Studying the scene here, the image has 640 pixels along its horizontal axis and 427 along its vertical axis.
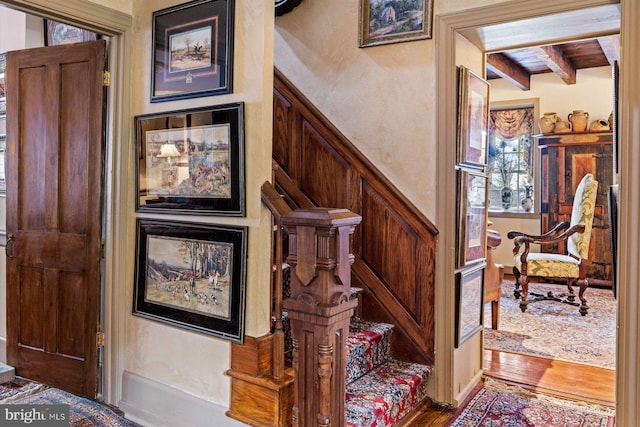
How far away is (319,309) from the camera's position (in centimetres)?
187

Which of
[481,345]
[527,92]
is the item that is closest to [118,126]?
[481,345]

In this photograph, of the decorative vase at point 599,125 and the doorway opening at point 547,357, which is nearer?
the doorway opening at point 547,357

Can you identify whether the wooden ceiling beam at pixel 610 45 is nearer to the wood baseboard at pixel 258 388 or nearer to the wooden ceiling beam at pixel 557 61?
the wooden ceiling beam at pixel 557 61

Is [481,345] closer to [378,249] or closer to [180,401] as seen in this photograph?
[378,249]

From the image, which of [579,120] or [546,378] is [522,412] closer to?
[546,378]

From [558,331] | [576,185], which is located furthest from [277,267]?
[576,185]

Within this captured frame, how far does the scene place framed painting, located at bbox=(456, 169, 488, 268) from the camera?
2.86 metres

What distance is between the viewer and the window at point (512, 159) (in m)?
7.30

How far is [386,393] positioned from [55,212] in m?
2.25

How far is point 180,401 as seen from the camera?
2.48 m

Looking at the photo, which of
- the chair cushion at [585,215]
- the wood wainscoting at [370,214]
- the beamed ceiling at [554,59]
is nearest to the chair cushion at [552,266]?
the chair cushion at [585,215]

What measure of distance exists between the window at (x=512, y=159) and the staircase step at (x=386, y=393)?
16.8 feet

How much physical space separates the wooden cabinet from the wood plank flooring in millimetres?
3295

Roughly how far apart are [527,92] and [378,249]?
5279 mm
